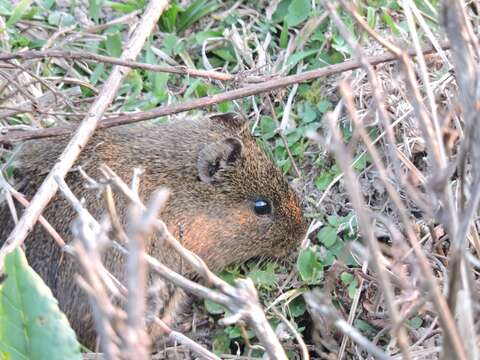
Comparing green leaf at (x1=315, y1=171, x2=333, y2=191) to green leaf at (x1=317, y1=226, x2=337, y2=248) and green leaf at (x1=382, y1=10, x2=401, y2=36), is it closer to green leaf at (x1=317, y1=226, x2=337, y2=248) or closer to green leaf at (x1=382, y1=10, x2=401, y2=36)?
green leaf at (x1=317, y1=226, x2=337, y2=248)

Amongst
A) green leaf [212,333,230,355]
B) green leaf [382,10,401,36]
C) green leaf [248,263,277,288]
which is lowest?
green leaf [212,333,230,355]

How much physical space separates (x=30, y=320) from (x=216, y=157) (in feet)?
7.50

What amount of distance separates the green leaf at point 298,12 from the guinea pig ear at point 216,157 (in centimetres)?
121

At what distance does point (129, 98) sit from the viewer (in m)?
5.59

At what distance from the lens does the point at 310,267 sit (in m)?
4.72

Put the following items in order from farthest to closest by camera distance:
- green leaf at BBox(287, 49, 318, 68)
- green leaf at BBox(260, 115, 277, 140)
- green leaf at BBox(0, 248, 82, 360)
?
1. green leaf at BBox(287, 49, 318, 68)
2. green leaf at BBox(260, 115, 277, 140)
3. green leaf at BBox(0, 248, 82, 360)

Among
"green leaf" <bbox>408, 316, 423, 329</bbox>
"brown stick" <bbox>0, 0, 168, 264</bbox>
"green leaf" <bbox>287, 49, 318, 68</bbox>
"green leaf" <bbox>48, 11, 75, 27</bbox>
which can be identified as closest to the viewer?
"brown stick" <bbox>0, 0, 168, 264</bbox>

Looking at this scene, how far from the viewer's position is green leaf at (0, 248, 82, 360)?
293cm

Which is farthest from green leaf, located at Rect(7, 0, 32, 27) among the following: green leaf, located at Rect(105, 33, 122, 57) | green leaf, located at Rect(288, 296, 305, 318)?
green leaf, located at Rect(288, 296, 305, 318)

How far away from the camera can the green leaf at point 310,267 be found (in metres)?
4.69

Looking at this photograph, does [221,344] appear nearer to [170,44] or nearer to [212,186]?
[212,186]

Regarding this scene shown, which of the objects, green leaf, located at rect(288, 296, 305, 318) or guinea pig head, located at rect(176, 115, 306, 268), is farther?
guinea pig head, located at rect(176, 115, 306, 268)

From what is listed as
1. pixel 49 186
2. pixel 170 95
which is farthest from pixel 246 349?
pixel 170 95

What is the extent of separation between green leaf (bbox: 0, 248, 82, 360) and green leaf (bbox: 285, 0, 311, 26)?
3.32 metres
